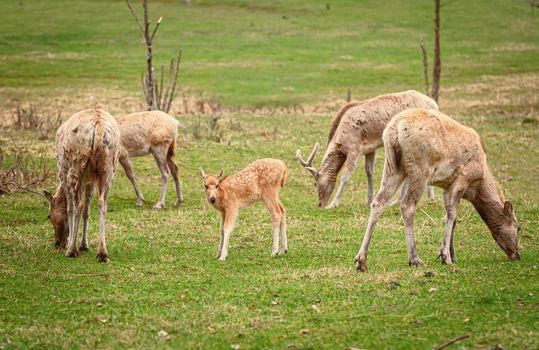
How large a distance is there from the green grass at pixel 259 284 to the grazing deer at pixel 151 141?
0.54 metres

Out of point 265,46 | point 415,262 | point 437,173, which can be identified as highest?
point 437,173

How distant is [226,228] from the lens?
12.3 metres

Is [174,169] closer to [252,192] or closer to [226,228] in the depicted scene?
[252,192]

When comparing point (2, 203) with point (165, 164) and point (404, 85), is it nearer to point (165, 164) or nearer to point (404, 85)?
point (165, 164)

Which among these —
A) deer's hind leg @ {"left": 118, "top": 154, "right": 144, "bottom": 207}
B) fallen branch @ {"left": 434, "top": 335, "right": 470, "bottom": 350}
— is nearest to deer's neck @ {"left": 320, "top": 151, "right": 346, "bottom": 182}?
deer's hind leg @ {"left": 118, "top": 154, "right": 144, "bottom": 207}

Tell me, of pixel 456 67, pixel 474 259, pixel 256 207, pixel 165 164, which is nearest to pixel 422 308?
pixel 474 259

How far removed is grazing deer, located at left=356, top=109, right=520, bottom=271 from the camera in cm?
1088

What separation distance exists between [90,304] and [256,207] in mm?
7460

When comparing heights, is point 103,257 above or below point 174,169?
above

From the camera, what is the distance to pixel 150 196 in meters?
17.8

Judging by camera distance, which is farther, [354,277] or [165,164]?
[165,164]

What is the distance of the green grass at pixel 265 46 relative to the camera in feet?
131

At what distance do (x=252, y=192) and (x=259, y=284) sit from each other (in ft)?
8.36

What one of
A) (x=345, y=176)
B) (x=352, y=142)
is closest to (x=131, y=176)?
(x=345, y=176)
